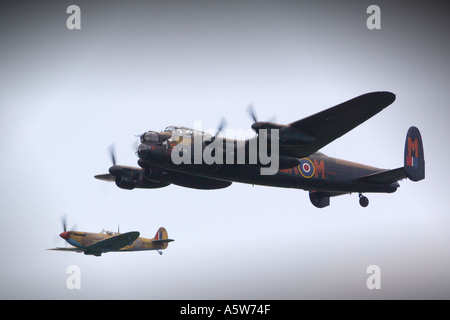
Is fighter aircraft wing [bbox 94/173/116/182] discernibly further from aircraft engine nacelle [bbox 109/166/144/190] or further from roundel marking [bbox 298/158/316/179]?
roundel marking [bbox 298/158/316/179]

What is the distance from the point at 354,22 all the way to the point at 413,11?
16046mm

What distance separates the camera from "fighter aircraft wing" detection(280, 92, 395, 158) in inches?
749

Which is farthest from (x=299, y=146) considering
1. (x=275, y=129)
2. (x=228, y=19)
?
(x=228, y=19)

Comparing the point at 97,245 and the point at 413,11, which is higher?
the point at 413,11

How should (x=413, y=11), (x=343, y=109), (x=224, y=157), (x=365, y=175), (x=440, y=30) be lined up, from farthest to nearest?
(x=413, y=11), (x=440, y=30), (x=365, y=175), (x=224, y=157), (x=343, y=109)

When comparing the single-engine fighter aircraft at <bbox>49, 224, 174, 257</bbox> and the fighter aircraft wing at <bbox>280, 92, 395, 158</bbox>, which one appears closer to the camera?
the fighter aircraft wing at <bbox>280, 92, 395, 158</bbox>

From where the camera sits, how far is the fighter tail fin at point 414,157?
79.2 ft

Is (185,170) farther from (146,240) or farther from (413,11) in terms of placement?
(413,11)

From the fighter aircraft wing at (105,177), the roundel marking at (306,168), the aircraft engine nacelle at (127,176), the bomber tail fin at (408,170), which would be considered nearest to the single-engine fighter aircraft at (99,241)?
the fighter aircraft wing at (105,177)

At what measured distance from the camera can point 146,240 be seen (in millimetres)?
43281

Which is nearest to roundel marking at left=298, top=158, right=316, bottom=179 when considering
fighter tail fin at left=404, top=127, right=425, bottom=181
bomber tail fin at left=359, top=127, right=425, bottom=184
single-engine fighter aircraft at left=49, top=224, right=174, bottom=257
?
bomber tail fin at left=359, top=127, right=425, bottom=184

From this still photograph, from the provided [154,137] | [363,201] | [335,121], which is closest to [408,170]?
[363,201]

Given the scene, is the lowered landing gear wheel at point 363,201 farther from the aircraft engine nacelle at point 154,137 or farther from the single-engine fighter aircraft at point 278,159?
the aircraft engine nacelle at point 154,137
